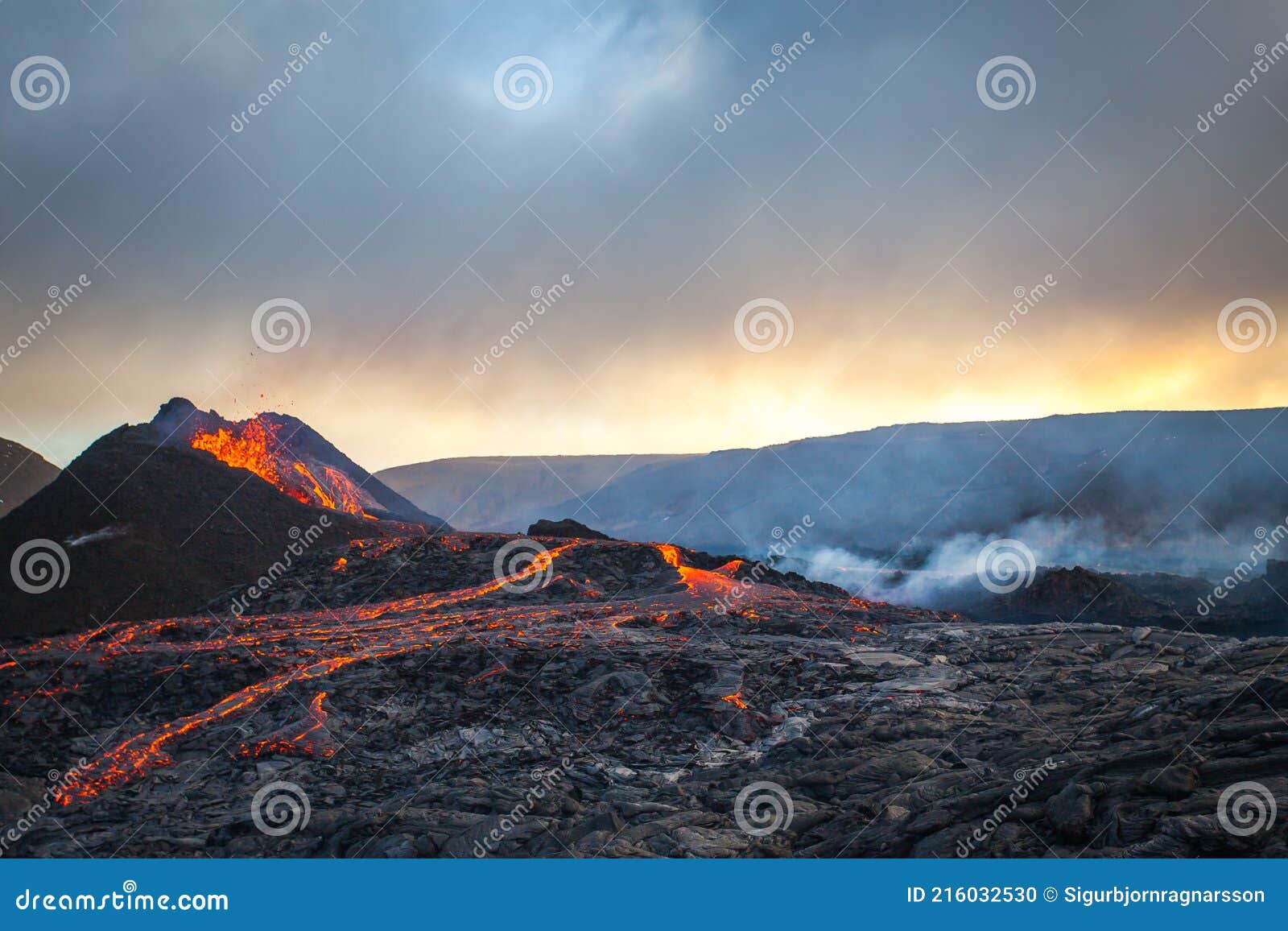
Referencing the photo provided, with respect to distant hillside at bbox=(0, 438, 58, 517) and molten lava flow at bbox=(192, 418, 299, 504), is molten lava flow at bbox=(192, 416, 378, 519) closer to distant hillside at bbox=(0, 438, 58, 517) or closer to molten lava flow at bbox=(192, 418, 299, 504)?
molten lava flow at bbox=(192, 418, 299, 504)

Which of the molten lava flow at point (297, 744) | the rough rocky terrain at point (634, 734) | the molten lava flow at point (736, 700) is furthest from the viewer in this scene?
the molten lava flow at point (736, 700)

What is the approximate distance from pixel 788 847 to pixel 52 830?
35.4 feet

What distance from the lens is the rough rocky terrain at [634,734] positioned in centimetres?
941

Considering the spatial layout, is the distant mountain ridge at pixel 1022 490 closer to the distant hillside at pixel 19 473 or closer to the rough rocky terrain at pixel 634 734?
the rough rocky terrain at pixel 634 734

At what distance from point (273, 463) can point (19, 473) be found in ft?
380

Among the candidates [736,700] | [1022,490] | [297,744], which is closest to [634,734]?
[736,700]

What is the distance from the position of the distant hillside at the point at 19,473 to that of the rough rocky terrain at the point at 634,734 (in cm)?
13137

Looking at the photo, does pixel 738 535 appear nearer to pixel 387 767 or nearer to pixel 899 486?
pixel 899 486

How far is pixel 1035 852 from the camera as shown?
26.4 feet

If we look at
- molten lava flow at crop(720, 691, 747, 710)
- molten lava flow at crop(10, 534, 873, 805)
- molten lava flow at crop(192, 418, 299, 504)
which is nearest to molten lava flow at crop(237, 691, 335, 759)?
molten lava flow at crop(10, 534, 873, 805)

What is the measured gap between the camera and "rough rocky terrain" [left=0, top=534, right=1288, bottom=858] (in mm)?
9414

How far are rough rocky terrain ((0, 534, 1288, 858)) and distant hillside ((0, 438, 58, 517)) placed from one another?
13137 cm

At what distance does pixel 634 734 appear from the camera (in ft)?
55.9

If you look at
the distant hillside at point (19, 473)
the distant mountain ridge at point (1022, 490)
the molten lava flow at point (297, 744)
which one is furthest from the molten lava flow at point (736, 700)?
the distant hillside at point (19, 473)
